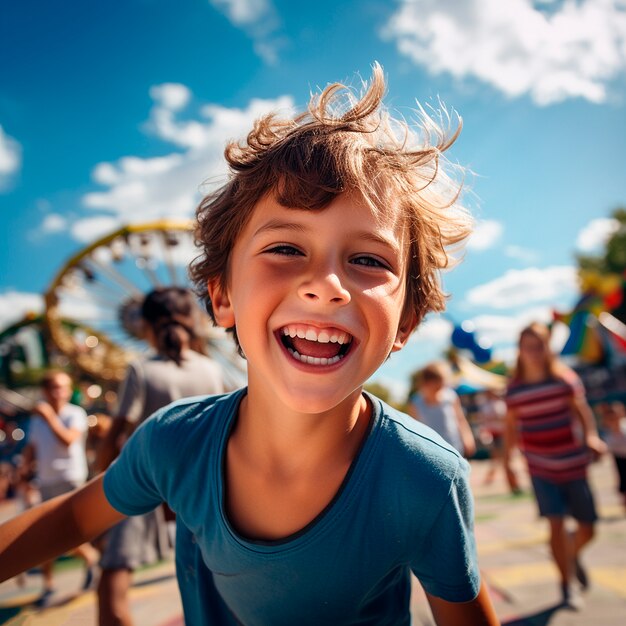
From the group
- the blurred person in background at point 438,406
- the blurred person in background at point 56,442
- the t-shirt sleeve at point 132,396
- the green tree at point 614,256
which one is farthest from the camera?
the green tree at point 614,256

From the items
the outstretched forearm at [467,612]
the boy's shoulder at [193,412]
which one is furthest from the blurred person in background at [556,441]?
the boy's shoulder at [193,412]

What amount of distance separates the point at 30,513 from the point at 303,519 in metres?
0.74

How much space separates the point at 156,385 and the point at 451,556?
1.85 metres

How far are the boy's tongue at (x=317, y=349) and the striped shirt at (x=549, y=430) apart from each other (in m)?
2.79

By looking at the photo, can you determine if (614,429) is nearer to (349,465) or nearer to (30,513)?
(349,465)

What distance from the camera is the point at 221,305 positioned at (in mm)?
1635

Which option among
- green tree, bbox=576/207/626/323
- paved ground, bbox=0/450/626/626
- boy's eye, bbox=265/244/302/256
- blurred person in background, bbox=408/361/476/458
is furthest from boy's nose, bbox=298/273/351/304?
green tree, bbox=576/207/626/323

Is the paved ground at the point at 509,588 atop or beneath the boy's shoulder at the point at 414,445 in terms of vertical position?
beneath

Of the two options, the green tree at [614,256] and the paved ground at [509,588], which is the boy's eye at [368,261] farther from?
the green tree at [614,256]

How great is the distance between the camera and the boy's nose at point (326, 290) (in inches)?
43.6

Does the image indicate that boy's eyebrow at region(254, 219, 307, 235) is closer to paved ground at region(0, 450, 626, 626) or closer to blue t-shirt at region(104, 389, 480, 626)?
blue t-shirt at region(104, 389, 480, 626)

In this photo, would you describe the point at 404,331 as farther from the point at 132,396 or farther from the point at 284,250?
the point at 132,396

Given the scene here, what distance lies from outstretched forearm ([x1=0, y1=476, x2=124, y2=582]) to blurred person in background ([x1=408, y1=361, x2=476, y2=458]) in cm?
364

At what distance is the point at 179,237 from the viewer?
1767 centimetres
